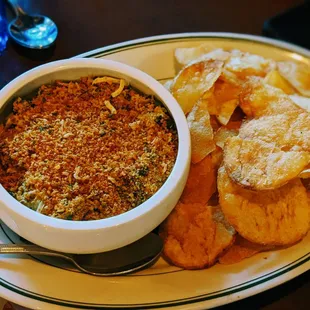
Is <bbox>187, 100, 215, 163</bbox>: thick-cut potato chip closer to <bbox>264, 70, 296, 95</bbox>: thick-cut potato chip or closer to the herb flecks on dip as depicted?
the herb flecks on dip

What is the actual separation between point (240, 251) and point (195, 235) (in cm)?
10

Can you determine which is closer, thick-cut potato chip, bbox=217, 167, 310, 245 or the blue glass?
thick-cut potato chip, bbox=217, 167, 310, 245

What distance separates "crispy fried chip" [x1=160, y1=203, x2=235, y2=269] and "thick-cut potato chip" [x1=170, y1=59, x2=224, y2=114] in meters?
0.26

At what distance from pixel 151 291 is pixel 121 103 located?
43 centimetres

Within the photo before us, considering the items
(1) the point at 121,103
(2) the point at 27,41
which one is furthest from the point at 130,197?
(2) the point at 27,41

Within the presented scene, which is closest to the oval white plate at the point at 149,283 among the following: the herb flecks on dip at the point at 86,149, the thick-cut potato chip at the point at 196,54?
the herb flecks on dip at the point at 86,149

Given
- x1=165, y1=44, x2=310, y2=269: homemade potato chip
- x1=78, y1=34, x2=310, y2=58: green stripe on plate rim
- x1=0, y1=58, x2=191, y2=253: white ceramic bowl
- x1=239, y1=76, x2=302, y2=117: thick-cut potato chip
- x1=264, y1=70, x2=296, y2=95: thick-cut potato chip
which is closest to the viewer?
x1=0, y1=58, x2=191, y2=253: white ceramic bowl

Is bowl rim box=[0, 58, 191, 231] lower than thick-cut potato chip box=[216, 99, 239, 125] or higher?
higher

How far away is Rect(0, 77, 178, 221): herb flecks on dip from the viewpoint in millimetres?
1002

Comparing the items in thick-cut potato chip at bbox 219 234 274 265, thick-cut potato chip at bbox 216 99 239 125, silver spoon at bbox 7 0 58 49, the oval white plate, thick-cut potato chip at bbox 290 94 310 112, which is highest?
silver spoon at bbox 7 0 58 49

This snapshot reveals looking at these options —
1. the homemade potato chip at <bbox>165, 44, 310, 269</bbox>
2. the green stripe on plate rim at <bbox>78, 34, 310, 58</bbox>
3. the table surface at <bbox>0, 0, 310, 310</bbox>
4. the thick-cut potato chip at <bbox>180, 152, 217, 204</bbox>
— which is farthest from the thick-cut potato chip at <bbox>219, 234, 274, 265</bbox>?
the table surface at <bbox>0, 0, 310, 310</bbox>

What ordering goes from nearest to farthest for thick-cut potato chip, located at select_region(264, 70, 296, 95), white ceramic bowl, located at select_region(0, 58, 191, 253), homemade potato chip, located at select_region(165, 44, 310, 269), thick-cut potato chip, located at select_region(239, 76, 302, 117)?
white ceramic bowl, located at select_region(0, 58, 191, 253), homemade potato chip, located at select_region(165, 44, 310, 269), thick-cut potato chip, located at select_region(239, 76, 302, 117), thick-cut potato chip, located at select_region(264, 70, 296, 95)

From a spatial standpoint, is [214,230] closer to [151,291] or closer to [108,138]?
[151,291]

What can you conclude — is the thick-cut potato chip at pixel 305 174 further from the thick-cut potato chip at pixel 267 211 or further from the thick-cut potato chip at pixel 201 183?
the thick-cut potato chip at pixel 201 183
